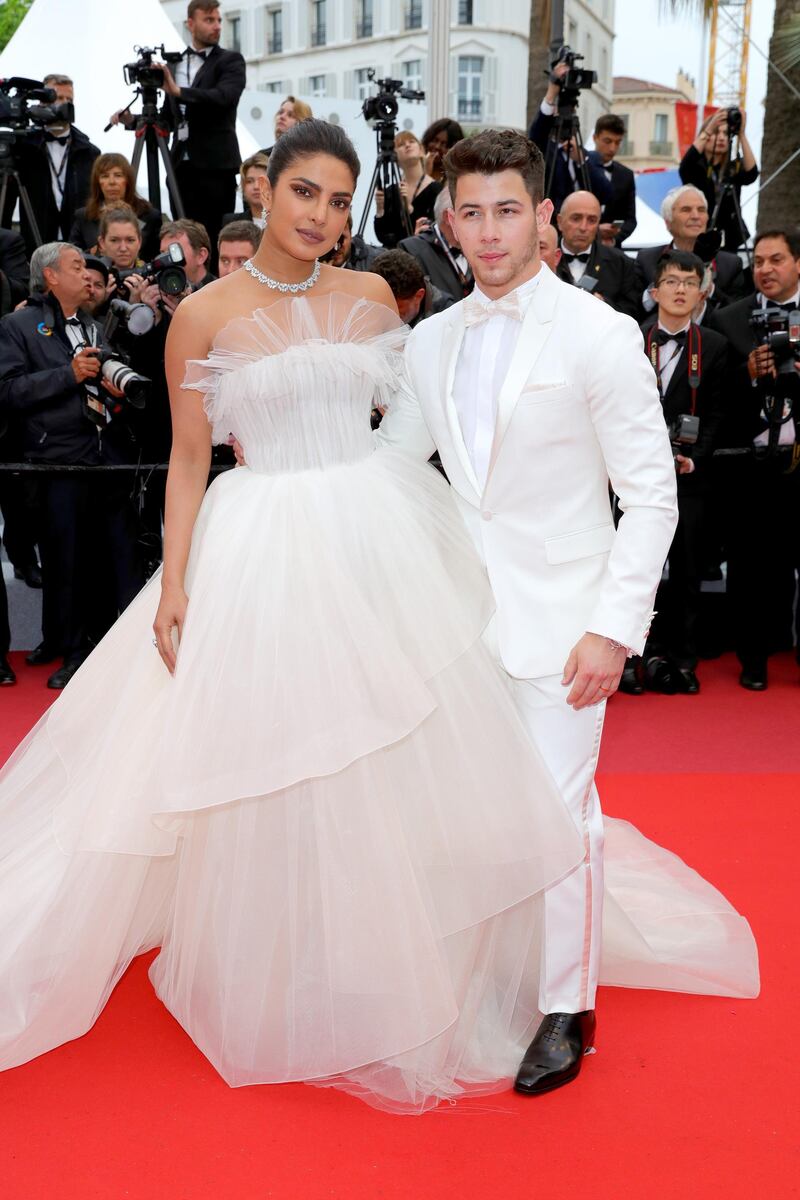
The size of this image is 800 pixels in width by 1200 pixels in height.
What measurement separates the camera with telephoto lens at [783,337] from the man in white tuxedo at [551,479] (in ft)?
10.5

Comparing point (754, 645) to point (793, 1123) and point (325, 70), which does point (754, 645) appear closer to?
point (793, 1123)

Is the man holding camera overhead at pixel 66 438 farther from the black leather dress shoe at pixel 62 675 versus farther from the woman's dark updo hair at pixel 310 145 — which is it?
the woman's dark updo hair at pixel 310 145

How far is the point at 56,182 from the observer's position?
24.3ft

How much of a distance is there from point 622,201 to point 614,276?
178 centimetres

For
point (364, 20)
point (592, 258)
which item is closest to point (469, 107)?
point (364, 20)

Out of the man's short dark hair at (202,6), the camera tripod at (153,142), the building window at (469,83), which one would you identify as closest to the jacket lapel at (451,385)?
the camera tripod at (153,142)

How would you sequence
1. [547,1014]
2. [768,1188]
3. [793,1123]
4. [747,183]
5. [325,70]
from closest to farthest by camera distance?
[768,1188]
[793,1123]
[547,1014]
[747,183]
[325,70]

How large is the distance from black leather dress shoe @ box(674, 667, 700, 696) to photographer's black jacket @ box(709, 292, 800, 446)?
1.17 meters

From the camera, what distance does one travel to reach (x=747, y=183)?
7.11m

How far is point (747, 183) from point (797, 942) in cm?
529

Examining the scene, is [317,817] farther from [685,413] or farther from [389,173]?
[389,173]

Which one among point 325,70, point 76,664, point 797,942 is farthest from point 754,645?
point 325,70

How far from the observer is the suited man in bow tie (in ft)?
23.9

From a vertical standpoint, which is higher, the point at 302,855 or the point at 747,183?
the point at 747,183
